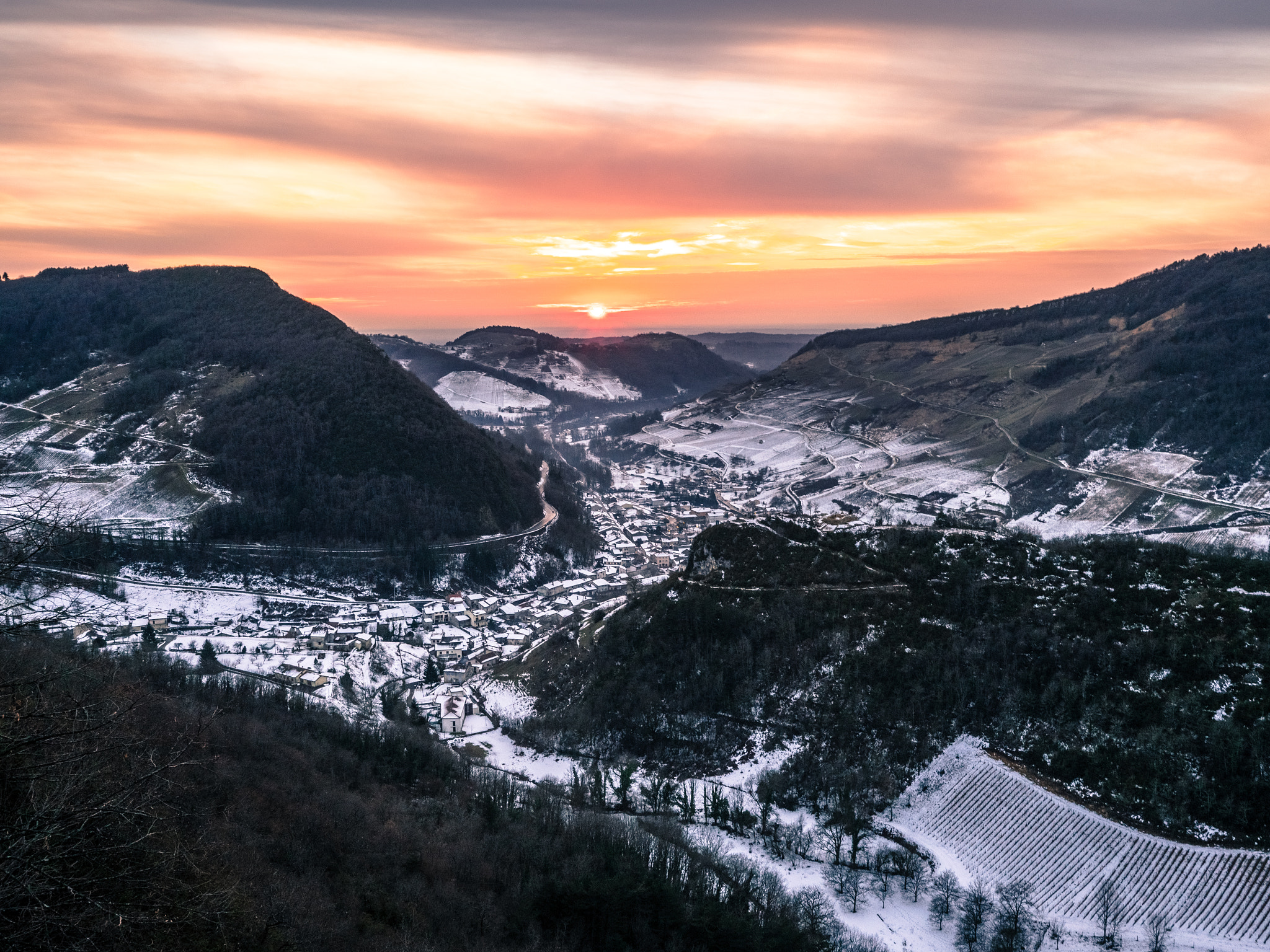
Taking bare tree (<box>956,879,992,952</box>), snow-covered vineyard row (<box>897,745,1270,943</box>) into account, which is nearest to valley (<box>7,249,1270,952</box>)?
snow-covered vineyard row (<box>897,745,1270,943</box>)

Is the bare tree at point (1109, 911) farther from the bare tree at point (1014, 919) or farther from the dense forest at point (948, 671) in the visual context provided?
the dense forest at point (948, 671)

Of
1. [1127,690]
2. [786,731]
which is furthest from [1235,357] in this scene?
[786,731]

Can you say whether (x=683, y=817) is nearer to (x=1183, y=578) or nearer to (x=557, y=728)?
(x=557, y=728)

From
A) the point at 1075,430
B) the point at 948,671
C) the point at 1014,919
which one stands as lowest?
the point at 1014,919

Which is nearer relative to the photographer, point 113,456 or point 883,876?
point 883,876

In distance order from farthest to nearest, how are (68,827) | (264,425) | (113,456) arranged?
(264,425)
(113,456)
(68,827)

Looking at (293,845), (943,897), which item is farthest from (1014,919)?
(293,845)

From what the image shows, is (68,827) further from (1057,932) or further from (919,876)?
(919,876)
